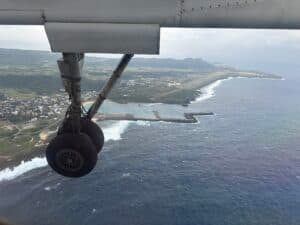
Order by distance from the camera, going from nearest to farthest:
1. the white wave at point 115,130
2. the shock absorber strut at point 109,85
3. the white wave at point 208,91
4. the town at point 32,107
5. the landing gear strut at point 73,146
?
the landing gear strut at point 73,146
the shock absorber strut at point 109,85
the white wave at point 115,130
the town at point 32,107
the white wave at point 208,91

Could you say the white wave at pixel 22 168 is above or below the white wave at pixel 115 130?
above

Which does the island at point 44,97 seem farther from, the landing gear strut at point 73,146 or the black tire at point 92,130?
the landing gear strut at point 73,146

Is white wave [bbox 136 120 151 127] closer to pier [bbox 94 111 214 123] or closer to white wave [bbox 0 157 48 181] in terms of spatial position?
pier [bbox 94 111 214 123]

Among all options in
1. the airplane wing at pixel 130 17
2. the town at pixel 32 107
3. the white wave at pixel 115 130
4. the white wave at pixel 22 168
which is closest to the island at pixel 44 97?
the town at pixel 32 107

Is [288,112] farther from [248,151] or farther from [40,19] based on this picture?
[40,19]

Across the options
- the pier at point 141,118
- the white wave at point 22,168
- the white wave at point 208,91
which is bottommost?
Result: the white wave at point 208,91

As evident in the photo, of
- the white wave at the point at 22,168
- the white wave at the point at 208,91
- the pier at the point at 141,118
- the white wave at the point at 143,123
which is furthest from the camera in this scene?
the white wave at the point at 208,91

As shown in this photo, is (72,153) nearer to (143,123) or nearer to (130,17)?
(130,17)
